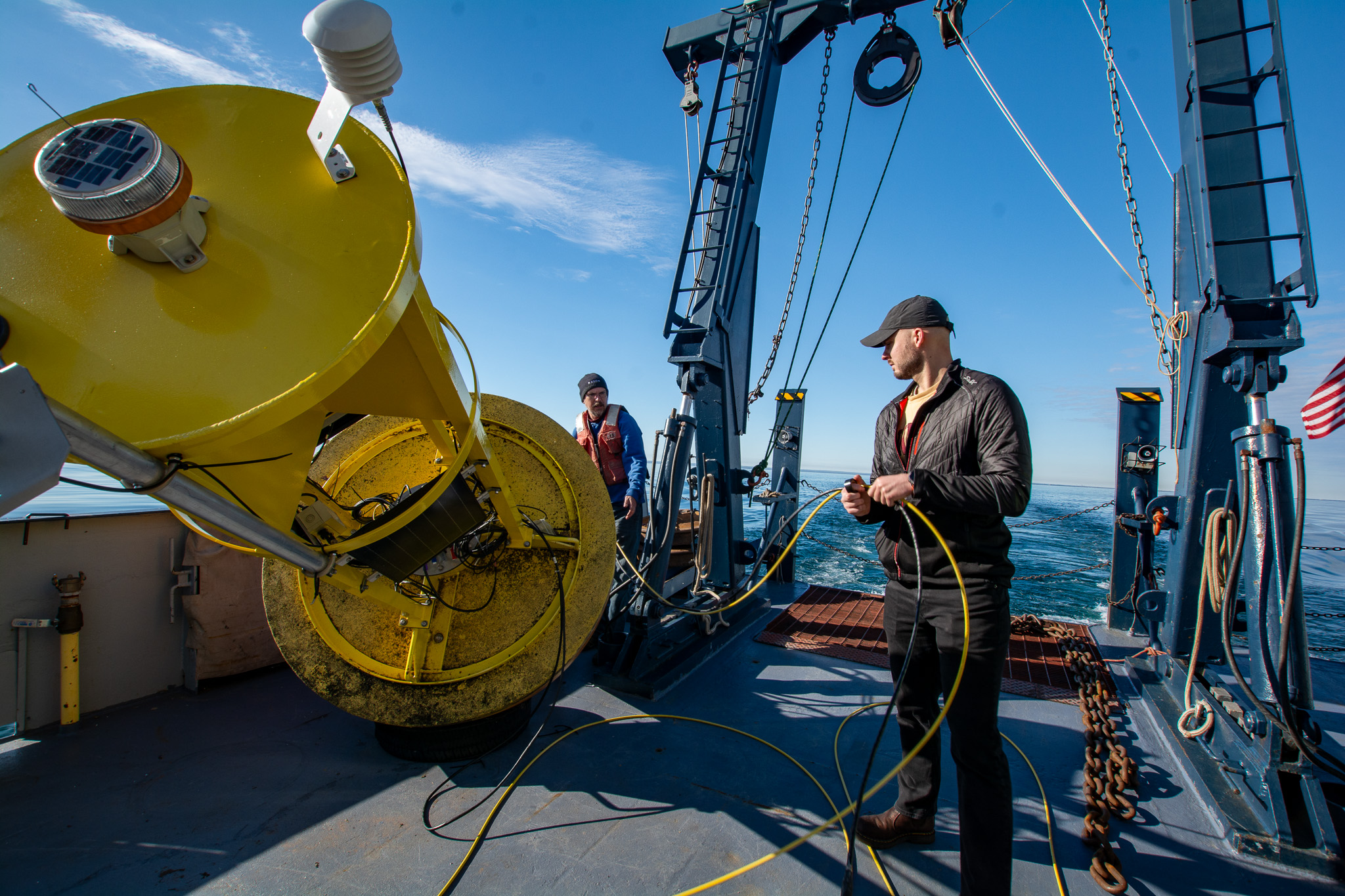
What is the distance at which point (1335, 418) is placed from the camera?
3523mm

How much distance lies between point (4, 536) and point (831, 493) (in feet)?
13.6

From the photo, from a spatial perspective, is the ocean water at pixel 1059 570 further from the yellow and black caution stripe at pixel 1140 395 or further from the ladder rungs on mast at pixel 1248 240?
the ladder rungs on mast at pixel 1248 240

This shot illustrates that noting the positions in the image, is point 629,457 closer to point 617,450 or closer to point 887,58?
point 617,450

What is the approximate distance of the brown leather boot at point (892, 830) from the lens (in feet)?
7.01

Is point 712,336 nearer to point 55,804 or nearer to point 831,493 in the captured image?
point 831,493

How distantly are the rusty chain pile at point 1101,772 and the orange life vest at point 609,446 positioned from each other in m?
2.67

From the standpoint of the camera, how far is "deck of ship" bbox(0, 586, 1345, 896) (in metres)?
2.01

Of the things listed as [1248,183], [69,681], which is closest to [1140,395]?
[1248,183]

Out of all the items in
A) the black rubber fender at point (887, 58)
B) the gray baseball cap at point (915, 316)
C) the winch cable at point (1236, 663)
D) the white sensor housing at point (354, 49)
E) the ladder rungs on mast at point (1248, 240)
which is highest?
the black rubber fender at point (887, 58)

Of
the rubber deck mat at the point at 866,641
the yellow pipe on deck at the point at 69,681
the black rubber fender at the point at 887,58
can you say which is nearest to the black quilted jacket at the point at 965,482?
the rubber deck mat at the point at 866,641

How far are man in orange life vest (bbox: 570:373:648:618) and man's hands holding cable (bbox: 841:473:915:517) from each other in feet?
7.51

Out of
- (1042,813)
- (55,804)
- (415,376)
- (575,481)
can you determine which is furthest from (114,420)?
(1042,813)

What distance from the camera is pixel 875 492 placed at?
1.81m

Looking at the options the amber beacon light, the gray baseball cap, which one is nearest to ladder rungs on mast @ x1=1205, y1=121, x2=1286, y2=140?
the gray baseball cap
